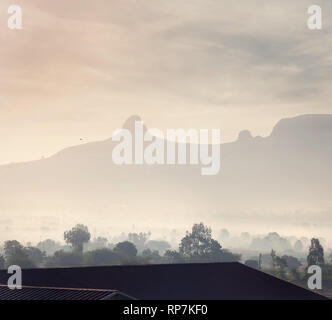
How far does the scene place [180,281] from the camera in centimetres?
4856

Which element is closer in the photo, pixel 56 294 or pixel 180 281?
pixel 56 294

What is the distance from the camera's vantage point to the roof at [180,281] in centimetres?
4653

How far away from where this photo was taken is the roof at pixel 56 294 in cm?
4173

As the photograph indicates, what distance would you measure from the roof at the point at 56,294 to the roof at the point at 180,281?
2563 mm

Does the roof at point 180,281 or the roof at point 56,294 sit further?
the roof at point 180,281

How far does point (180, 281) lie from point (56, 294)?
9.28 m

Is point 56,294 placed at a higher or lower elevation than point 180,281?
lower

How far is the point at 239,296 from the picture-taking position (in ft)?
→ 153

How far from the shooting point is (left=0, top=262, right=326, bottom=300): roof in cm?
4653

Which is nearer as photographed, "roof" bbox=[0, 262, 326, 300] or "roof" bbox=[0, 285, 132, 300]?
"roof" bbox=[0, 285, 132, 300]

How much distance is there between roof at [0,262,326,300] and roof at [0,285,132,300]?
2563 mm

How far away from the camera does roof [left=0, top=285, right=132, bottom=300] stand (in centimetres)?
4173
